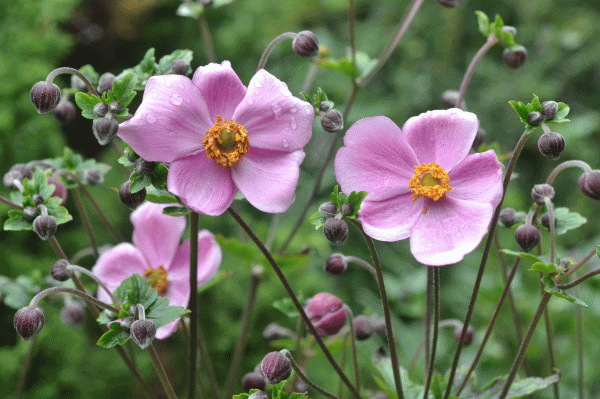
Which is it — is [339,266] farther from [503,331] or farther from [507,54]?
[503,331]

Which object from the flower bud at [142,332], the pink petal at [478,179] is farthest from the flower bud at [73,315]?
the pink petal at [478,179]

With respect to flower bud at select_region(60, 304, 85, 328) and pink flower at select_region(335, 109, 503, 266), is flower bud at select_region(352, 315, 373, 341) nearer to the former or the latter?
pink flower at select_region(335, 109, 503, 266)

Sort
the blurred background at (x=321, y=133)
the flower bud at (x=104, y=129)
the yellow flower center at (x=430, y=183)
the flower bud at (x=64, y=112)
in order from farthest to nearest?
the blurred background at (x=321, y=133) < the flower bud at (x=64, y=112) < the yellow flower center at (x=430, y=183) < the flower bud at (x=104, y=129)

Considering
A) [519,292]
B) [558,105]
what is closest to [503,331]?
[519,292]

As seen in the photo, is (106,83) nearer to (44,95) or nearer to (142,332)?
(44,95)

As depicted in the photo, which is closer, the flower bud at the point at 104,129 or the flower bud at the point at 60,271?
the flower bud at the point at 104,129

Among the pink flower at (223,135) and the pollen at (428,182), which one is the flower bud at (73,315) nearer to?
the pink flower at (223,135)
